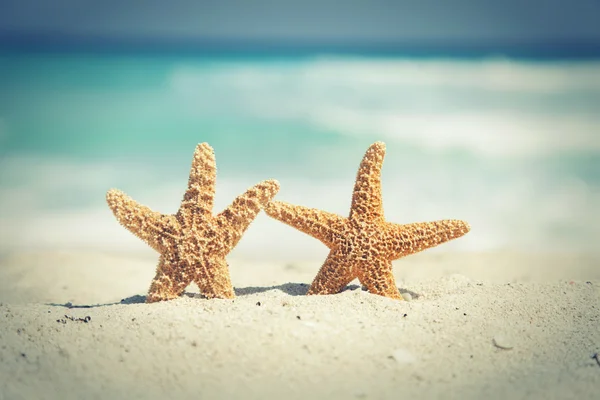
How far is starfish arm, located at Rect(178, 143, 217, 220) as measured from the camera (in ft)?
14.8

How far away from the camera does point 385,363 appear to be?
3.41 m

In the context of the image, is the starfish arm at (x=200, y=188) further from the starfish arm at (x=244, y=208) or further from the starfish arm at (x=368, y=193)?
the starfish arm at (x=368, y=193)

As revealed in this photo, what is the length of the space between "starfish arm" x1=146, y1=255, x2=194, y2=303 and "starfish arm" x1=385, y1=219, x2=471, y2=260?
61.9 inches

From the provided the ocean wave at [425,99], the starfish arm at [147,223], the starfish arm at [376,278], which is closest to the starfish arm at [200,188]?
the starfish arm at [147,223]

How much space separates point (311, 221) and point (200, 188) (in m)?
0.90

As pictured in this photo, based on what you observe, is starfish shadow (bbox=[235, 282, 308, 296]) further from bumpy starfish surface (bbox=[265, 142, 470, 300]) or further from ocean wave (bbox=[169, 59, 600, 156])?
ocean wave (bbox=[169, 59, 600, 156])

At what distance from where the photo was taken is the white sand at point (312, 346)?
3.20 meters

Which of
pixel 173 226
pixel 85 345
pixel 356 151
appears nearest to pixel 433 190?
pixel 356 151

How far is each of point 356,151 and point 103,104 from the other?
5.78m

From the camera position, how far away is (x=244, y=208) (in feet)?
14.6

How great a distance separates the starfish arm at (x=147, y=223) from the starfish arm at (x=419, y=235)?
1665mm

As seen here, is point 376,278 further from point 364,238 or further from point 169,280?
point 169,280

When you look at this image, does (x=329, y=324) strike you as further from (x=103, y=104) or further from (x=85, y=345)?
(x=103, y=104)

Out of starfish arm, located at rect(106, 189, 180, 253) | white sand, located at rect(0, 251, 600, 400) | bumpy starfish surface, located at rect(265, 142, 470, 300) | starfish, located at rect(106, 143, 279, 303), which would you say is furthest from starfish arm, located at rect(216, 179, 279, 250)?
white sand, located at rect(0, 251, 600, 400)
